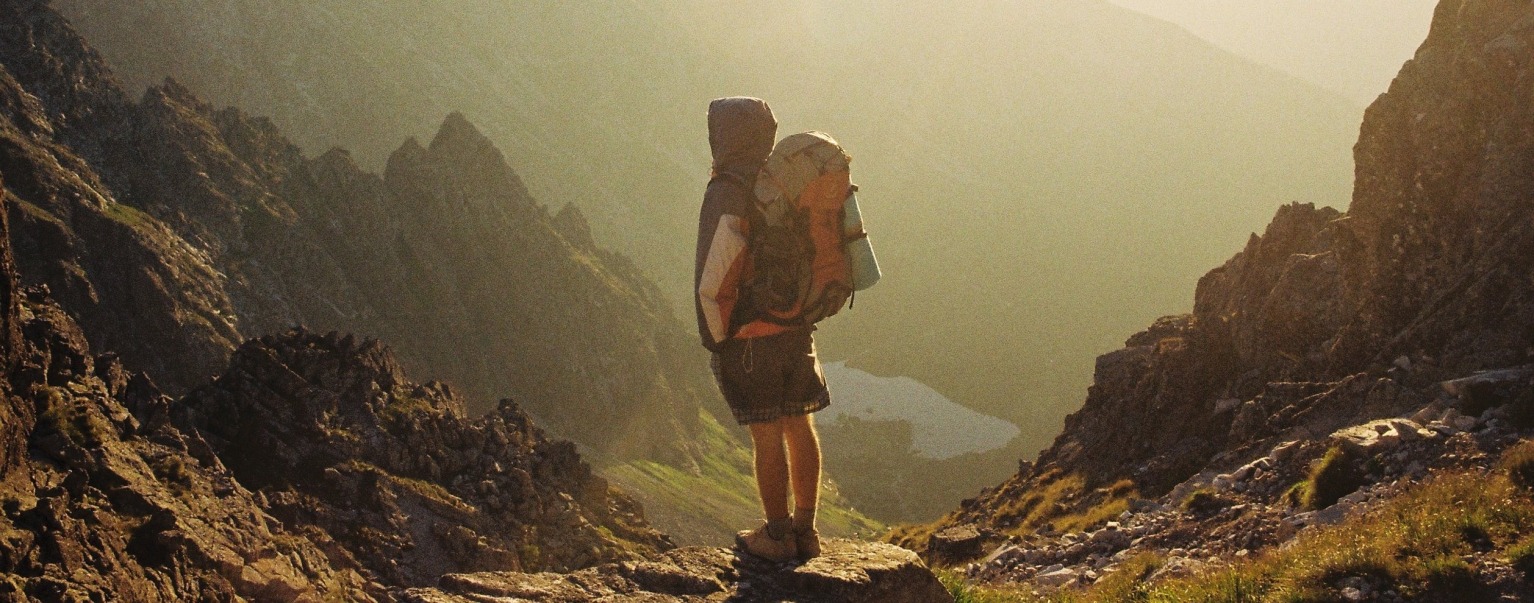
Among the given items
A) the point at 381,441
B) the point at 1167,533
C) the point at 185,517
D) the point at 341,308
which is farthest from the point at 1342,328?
the point at 341,308

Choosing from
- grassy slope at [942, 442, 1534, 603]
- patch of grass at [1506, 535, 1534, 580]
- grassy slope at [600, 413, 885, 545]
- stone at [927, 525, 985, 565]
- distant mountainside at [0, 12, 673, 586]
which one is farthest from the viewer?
grassy slope at [600, 413, 885, 545]

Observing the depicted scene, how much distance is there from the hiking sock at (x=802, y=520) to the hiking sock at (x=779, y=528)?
69 millimetres

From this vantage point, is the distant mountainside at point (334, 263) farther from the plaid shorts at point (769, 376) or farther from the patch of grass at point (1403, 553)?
the patch of grass at point (1403, 553)

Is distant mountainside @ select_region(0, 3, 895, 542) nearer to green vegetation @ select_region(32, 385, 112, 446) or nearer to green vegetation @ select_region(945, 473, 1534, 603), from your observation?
green vegetation @ select_region(32, 385, 112, 446)

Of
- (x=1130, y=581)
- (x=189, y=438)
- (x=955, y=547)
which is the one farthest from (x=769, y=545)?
(x=189, y=438)

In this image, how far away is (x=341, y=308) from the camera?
5664 inches

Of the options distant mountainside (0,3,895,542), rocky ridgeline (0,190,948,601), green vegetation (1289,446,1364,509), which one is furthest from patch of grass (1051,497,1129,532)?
distant mountainside (0,3,895,542)

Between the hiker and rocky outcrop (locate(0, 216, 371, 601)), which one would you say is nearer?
rocky outcrop (locate(0, 216, 371, 601))

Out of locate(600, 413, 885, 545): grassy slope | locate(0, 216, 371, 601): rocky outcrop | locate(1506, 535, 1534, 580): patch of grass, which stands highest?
locate(600, 413, 885, 545): grassy slope

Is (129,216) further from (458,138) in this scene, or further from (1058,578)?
(1058,578)

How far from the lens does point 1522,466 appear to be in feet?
36.7

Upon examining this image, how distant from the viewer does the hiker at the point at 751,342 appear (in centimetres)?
973

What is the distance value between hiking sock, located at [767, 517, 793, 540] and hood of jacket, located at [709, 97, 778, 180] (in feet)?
11.6

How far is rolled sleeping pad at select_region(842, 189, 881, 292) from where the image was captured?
10422 mm
